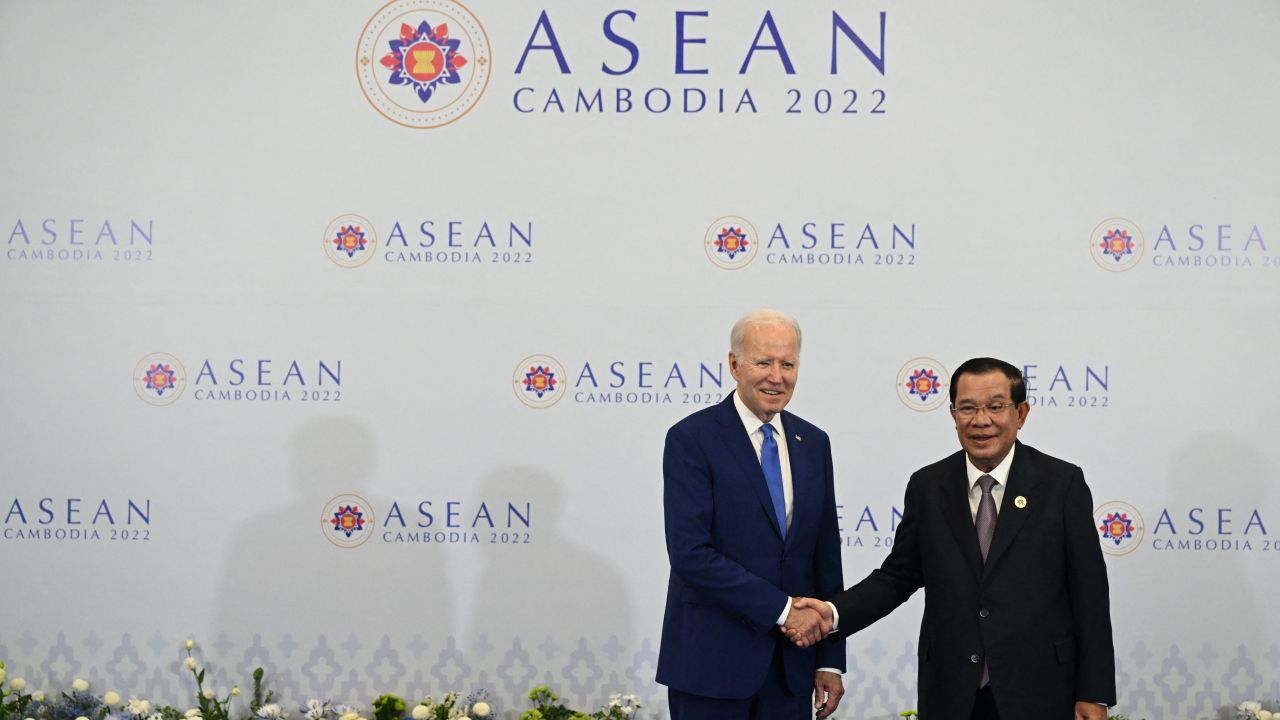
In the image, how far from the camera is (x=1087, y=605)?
257 centimetres

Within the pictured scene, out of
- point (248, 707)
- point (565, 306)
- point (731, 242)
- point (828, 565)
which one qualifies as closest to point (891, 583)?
point (828, 565)

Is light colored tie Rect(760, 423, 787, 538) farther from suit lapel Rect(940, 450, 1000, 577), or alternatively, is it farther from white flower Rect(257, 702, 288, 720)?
white flower Rect(257, 702, 288, 720)

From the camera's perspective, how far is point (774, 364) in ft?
9.27

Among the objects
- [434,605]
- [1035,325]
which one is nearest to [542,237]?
[434,605]

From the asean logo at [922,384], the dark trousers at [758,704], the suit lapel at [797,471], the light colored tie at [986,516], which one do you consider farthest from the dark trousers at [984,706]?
the asean logo at [922,384]

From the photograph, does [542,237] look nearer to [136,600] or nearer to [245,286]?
[245,286]

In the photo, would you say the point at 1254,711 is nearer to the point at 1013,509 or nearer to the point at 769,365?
the point at 1013,509

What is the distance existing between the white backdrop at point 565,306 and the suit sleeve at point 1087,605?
1541 mm

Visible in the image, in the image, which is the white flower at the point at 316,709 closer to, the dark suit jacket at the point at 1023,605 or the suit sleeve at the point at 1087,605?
the dark suit jacket at the point at 1023,605

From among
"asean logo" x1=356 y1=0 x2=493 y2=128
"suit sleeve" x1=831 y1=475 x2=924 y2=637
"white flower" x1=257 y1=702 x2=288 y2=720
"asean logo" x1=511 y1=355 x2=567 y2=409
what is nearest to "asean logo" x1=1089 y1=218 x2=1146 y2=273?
"suit sleeve" x1=831 y1=475 x2=924 y2=637

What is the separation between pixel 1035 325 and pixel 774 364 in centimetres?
174

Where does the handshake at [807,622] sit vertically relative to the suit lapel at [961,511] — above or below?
below

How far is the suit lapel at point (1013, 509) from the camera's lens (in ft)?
8.55

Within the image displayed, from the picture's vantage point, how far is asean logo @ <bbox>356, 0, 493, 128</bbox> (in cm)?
427
